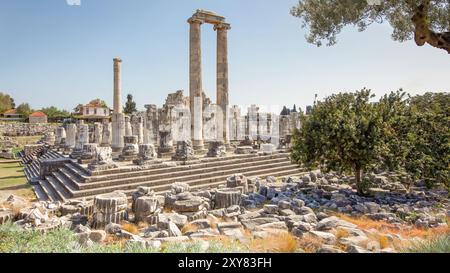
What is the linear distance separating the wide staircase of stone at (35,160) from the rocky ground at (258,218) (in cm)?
→ 750

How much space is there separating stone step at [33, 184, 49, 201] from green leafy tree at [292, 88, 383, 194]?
8885 mm

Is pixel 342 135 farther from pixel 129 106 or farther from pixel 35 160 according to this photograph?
pixel 129 106

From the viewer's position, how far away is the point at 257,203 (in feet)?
26.9

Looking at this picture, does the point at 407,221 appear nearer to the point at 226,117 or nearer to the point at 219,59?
the point at 226,117

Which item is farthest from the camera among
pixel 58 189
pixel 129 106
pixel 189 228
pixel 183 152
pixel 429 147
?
pixel 129 106

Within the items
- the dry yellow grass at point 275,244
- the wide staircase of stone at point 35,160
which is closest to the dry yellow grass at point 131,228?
the dry yellow grass at point 275,244

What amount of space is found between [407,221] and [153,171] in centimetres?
816

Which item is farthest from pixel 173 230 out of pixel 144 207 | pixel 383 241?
pixel 383 241

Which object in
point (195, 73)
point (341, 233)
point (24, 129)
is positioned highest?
point (195, 73)

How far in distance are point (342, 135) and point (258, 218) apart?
3995mm

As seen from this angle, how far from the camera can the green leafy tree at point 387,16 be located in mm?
7129

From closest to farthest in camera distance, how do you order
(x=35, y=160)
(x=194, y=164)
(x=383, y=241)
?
(x=383, y=241) < (x=194, y=164) < (x=35, y=160)

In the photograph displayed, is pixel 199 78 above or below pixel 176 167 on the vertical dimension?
above

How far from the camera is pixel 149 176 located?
10336 millimetres
